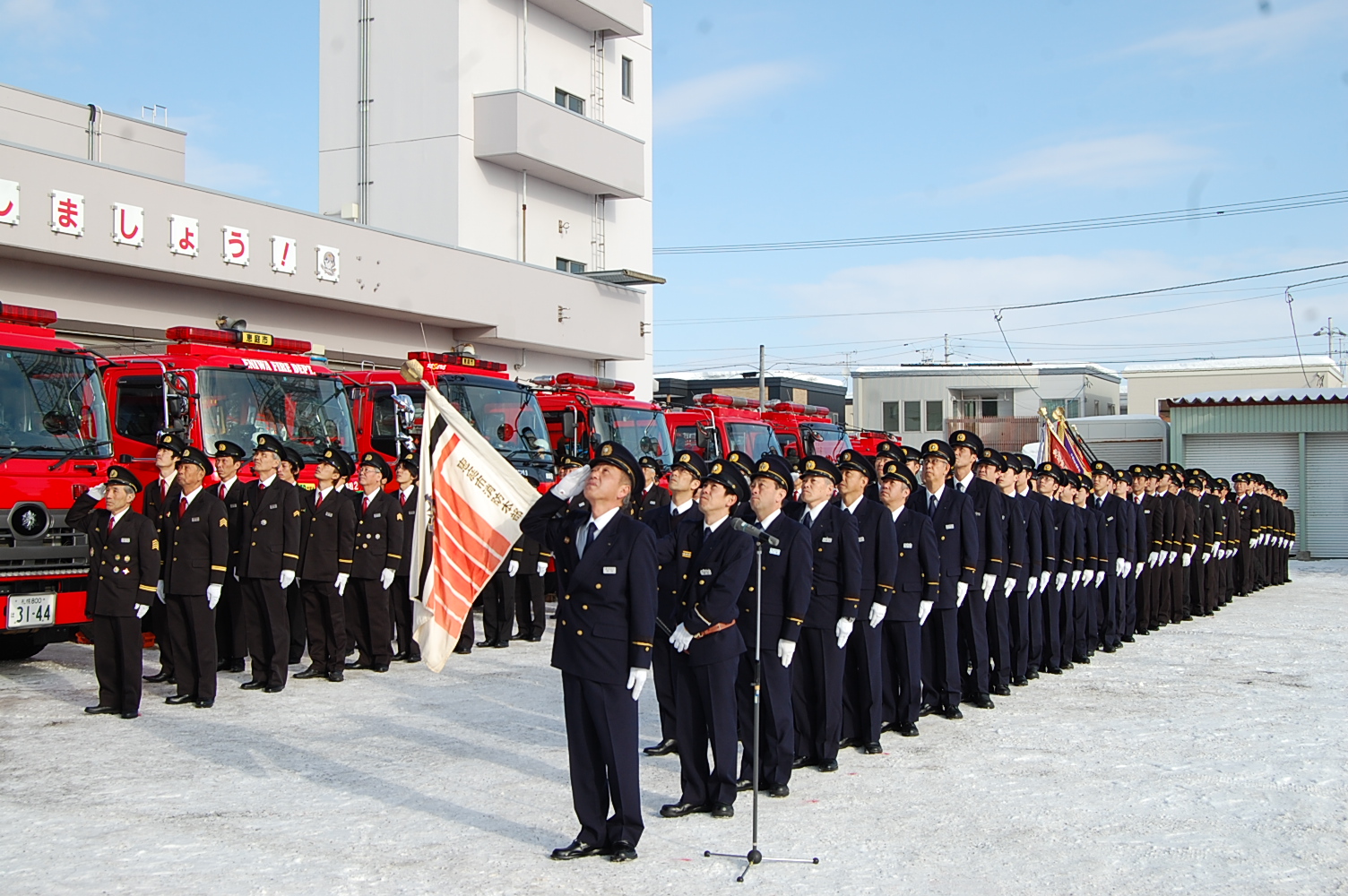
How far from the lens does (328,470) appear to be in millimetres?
10648

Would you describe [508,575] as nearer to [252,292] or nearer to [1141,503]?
[1141,503]

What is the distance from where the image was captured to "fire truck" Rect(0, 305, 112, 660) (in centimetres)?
916

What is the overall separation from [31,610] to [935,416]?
5073 centimetres

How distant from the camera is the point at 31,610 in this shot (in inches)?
361

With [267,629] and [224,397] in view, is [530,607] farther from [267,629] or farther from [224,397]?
[224,397]

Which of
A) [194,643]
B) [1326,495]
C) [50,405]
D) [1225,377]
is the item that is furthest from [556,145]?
[1225,377]

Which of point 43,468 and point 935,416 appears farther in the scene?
point 935,416

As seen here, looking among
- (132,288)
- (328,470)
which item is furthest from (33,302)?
(328,470)

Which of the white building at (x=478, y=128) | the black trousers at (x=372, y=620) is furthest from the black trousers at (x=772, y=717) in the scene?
the white building at (x=478, y=128)

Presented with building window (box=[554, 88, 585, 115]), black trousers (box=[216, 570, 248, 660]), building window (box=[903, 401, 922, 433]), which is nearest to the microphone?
black trousers (box=[216, 570, 248, 660])

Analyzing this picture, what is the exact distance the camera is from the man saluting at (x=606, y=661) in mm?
5488

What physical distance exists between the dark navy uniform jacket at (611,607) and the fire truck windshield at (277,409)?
21.0 ft

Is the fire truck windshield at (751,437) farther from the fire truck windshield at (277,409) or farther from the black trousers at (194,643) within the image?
the black trousers at (194,643)

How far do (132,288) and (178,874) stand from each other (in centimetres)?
1471
